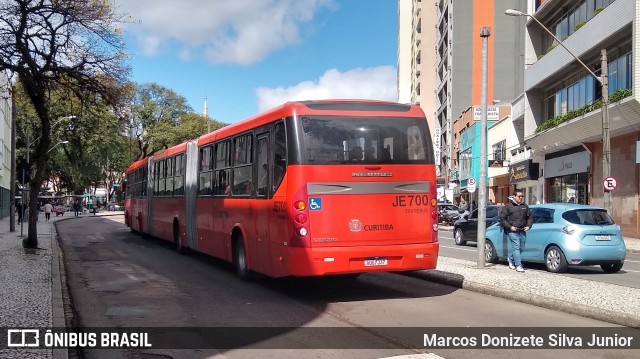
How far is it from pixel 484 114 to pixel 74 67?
12.0 meters

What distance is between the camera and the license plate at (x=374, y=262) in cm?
945

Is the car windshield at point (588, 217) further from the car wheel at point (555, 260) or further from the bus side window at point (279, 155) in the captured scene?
the bus side window at point (279, 155)

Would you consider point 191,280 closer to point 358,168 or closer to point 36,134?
point 358,168

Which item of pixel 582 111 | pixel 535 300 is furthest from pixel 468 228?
pixel 535 300

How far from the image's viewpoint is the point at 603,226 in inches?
526

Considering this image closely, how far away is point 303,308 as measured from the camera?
916 cm

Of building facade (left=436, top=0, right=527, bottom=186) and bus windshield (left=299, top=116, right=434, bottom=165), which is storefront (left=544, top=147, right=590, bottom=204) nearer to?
bus windshield (left=299, top=116, right=434, bottom=165)

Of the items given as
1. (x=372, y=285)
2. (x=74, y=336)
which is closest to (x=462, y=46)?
(x=372, y=285)

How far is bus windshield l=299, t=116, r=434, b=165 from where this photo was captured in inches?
375

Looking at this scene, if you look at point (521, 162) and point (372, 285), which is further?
point (521, 162)

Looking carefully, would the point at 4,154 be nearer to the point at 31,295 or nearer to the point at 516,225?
the point at 31,295

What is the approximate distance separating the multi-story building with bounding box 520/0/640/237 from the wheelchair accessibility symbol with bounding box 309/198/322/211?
60.1ft

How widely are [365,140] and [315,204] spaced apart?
1402 millimetres

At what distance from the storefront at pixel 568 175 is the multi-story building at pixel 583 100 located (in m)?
0.05
